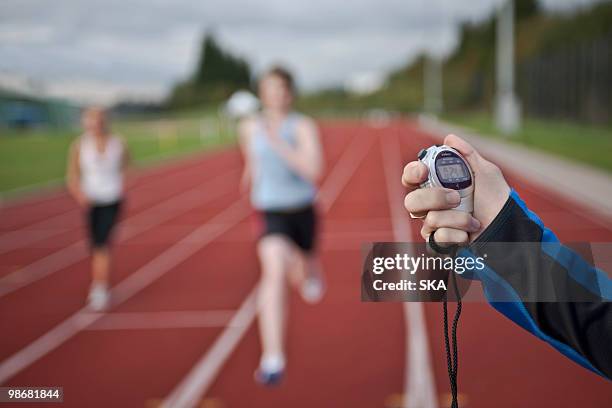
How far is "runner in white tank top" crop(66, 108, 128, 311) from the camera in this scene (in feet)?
18.3

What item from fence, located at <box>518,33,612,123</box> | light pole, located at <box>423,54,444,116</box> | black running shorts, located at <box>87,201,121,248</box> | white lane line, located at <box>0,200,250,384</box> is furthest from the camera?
light pole, located at <box>423,54,444,116</box>

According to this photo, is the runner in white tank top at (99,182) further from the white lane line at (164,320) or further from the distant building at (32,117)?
the distant building at (32,117)

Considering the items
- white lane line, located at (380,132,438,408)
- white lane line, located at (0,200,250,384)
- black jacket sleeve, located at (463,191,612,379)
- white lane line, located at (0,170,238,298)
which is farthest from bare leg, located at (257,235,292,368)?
white lane line, located at (0,170,238,298)

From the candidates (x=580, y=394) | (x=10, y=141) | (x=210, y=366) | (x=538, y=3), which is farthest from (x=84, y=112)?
(x=538, y=3)

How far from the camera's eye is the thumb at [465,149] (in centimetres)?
94

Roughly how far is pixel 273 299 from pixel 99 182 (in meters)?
2.59

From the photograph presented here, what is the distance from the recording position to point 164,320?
16.9ft

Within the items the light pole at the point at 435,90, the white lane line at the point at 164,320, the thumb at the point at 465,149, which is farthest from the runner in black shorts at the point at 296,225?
the light pole at the point at 435,90


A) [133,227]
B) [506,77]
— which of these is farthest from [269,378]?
[506,77]

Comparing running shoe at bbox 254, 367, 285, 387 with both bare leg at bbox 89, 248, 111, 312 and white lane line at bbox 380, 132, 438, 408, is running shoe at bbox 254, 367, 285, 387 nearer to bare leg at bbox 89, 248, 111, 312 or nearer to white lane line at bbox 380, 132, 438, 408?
white lane line at bbox 380, 132, 438, 408

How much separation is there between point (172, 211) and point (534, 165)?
6169mm

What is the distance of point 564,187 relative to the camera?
843cm

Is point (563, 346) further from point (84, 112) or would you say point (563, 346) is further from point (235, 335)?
point (84, 112)

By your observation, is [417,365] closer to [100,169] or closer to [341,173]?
[100,169]
